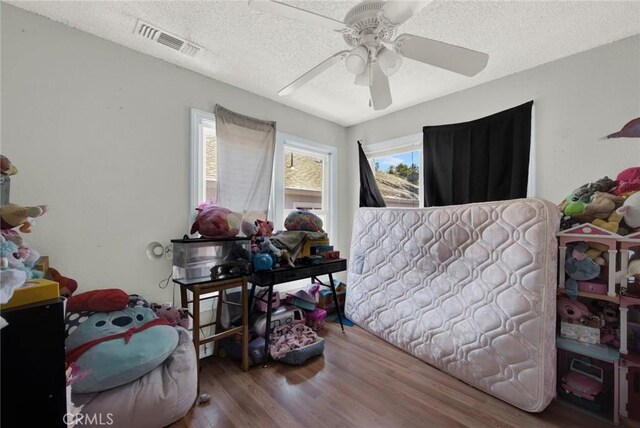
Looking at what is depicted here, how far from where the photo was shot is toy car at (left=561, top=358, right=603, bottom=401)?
1503 millimetres

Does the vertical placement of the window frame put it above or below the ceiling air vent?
below

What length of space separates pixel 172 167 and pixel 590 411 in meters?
3.18

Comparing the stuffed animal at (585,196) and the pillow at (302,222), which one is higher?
the stuffed animal at (585,196)

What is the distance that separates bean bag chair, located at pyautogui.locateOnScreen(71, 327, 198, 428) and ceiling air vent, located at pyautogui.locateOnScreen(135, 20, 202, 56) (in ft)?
6.53

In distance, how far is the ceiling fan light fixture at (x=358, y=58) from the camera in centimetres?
124

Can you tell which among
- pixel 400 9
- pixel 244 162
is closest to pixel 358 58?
pixel 400 9

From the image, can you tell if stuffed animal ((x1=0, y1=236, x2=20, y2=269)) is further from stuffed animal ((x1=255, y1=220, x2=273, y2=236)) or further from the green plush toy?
the green plush toy

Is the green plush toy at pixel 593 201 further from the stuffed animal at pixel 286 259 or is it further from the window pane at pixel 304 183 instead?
the window pane at pixel 304 183

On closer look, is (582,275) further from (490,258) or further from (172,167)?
(172,167)

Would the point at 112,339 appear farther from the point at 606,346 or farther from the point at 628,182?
the point at 628,182

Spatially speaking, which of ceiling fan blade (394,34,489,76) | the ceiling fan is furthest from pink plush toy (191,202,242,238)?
ceiling fan blade (394,34,489,76)

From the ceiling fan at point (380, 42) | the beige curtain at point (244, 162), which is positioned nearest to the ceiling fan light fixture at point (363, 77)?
the ceiling fan at point (380, 42)

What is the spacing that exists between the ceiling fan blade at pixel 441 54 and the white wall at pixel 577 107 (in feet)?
4.11

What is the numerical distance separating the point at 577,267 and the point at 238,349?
2355 mm
